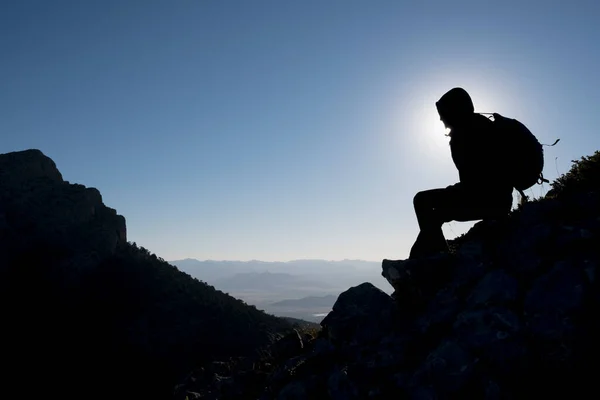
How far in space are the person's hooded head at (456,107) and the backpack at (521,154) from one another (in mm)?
685

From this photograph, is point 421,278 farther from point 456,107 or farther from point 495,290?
point 456,107

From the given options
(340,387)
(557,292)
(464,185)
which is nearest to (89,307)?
(340,387)

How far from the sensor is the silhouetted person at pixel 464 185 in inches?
261

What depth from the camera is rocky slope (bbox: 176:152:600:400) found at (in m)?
4.52

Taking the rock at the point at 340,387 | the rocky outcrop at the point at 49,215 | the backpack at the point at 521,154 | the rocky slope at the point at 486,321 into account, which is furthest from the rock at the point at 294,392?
the rocky outcrop at the point at 49,215

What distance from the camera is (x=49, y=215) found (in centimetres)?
6034

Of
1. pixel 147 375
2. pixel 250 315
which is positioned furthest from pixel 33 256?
pixel 250 315

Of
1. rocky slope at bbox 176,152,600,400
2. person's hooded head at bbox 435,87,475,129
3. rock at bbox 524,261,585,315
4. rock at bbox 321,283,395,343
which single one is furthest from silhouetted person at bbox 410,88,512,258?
rock at bbox 524,261,585,315

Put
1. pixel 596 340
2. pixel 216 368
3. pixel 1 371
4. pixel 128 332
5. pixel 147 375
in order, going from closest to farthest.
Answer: pixel 596 340
pixel 216 368
pixel 1 371
pixel 147 375
pixel 128 332

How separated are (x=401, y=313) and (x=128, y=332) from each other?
177 feet

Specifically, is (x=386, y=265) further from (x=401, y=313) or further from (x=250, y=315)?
(x=250, y=315)

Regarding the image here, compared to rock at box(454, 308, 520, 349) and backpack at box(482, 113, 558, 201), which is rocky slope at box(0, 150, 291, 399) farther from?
backpack at box(482, 113, 558, 201)

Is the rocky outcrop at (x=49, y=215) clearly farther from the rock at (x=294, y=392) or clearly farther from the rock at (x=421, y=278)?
the rock at (x=421, y=278)

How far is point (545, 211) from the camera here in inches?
245
